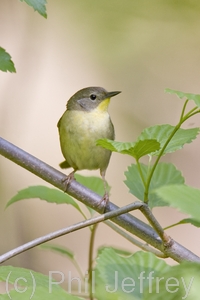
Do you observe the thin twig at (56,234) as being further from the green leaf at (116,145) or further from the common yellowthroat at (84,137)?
the common yellowthroat at (84,137)

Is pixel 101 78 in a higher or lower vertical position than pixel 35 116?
higher

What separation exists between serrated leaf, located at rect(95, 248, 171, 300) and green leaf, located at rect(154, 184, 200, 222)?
0.23 meters

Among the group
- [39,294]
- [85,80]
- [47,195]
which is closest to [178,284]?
[39,294]

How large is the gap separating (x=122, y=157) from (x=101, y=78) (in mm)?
813

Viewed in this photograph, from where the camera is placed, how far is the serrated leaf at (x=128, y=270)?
95cm

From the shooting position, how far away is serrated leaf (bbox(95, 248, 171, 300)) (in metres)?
0.95

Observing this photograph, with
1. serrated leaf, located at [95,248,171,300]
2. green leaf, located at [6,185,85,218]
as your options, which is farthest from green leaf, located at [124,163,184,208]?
serrated leaf, located at [95,248,171,300]

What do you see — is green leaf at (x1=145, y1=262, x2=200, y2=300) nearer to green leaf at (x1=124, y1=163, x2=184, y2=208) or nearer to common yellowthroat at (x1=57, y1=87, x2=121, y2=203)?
green leaf at (x1=124, y1=163, x2=184, y2=208)

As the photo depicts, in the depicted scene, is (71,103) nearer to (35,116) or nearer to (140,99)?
(35,116)

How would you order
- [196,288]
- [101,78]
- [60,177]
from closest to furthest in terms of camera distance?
[196,288] → [60,177] → [101,78]

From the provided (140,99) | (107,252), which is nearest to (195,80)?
(140,99)

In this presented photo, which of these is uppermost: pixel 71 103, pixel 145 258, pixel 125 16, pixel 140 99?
pixel 125 16

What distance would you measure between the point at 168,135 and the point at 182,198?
72 cm

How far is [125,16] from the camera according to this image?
183 inches
